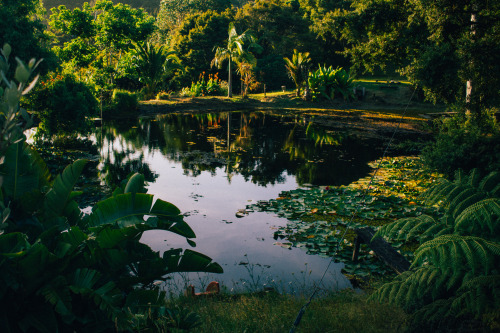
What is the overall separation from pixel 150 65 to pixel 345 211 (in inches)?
940

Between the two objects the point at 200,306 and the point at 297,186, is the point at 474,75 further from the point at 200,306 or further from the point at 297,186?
the point at 200,306

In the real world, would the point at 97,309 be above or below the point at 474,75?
below

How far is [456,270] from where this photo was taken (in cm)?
329

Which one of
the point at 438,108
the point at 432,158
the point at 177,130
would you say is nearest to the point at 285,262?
the point at 432,158

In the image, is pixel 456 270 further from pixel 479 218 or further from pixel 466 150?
pixel 466 150

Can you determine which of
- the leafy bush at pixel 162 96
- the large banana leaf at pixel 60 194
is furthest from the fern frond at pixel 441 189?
the leafy bush at pixel 162 96

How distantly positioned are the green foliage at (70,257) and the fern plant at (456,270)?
188 centimetres

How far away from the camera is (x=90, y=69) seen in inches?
1003

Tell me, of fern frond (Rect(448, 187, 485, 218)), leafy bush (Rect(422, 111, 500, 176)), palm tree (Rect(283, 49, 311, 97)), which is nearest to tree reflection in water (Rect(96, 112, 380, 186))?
leafy bush (Rect(422, 111, 500, 176))

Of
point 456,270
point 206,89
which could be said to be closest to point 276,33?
point 206,89

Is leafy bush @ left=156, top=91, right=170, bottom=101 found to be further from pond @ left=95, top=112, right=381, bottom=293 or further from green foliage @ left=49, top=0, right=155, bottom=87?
pond @ left=95, top=112, right=381, bottom=293

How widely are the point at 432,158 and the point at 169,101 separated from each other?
854 inches

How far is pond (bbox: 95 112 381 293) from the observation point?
6574 millimetres

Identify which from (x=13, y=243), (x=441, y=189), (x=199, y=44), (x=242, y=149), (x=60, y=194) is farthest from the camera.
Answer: (x=199, y=44)
